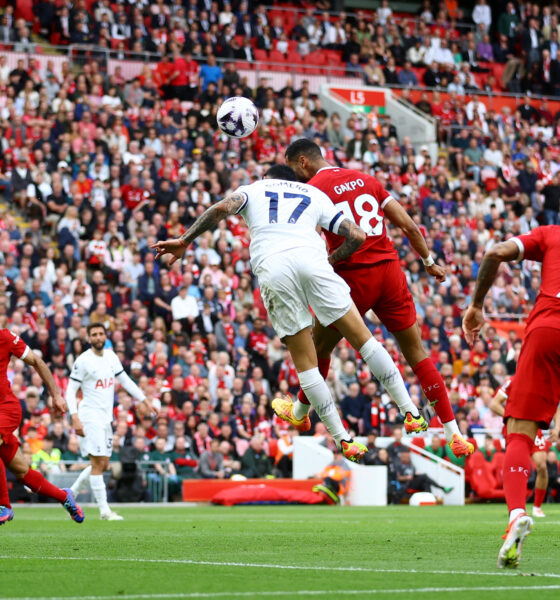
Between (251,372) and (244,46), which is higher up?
(244,46)

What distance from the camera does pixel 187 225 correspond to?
85.2 ft

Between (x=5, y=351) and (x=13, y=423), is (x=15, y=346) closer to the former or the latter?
(x=5, y=351)

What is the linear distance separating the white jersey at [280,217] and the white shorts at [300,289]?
0.09 metres

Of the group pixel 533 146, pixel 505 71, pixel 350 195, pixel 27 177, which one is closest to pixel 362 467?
pixel 27 177

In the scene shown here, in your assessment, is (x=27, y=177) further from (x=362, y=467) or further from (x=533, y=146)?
(x=533, y=146)

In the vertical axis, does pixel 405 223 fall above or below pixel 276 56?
below

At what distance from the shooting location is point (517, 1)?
137 ft

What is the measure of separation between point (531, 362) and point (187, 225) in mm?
18751

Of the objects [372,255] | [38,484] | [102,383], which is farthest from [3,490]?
[102,383]

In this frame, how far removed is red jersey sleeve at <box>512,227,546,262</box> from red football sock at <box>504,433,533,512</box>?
44.5 inches

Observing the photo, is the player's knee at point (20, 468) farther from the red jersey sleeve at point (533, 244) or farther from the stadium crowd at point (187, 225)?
the stadium crowd at point (187, 225)

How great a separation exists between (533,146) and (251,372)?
14202 millimetres

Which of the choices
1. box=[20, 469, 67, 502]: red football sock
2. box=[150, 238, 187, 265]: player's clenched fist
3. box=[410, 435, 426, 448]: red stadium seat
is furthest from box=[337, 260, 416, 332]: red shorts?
box=[410, 435, 426, 448]: red stadium seat

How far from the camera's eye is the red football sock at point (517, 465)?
25.2 ft
